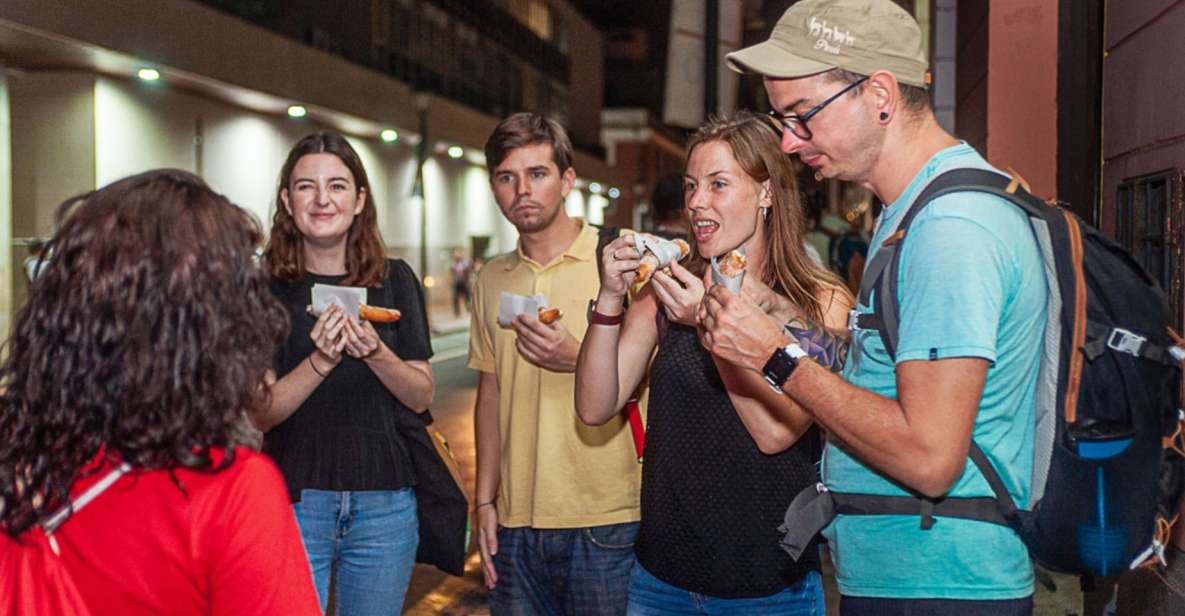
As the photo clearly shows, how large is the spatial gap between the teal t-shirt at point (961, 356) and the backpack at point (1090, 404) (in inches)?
1.1

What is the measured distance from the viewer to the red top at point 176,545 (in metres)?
1.71

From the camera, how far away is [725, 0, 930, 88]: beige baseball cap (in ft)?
7.81

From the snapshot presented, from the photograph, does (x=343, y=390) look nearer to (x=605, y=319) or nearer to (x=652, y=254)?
(x=605, y=319)

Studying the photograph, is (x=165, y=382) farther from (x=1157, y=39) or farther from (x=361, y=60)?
(x=361, y=60)

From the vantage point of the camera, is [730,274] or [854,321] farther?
[730,274]

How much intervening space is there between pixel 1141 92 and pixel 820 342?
2.75 m

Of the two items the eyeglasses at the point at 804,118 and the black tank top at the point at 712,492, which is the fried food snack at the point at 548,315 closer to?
Result: the black tank top at the point at 712,492

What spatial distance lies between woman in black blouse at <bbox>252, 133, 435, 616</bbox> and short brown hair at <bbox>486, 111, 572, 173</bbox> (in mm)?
514

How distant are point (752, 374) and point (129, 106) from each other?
21.6m

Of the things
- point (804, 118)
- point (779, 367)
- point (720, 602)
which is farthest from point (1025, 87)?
point (779, 367)

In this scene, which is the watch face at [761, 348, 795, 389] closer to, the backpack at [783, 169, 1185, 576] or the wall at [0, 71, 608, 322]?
the backpack at [783, 169, 1185, 576]

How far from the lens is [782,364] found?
7.79ft

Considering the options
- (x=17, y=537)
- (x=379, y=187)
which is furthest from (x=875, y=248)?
(x=379, y=187)

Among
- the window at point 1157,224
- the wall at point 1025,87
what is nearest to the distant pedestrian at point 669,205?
the wall at point 1025,87
